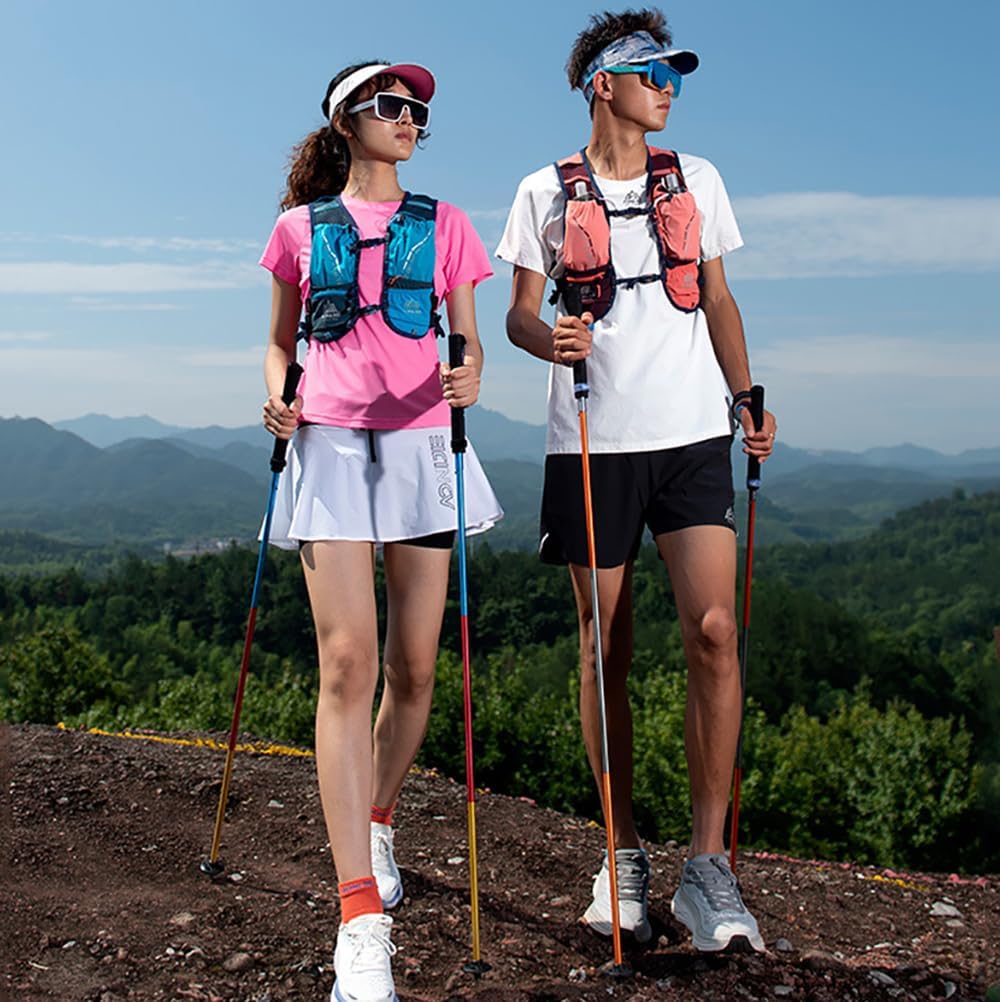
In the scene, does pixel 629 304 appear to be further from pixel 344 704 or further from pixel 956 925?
pixel 956 925

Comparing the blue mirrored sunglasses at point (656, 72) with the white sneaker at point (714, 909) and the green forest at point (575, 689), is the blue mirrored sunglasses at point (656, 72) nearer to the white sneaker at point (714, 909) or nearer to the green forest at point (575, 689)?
the white sneaker at point (714, 909)

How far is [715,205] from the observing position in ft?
15.3

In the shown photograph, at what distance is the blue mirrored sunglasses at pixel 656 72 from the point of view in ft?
Result: 14.8

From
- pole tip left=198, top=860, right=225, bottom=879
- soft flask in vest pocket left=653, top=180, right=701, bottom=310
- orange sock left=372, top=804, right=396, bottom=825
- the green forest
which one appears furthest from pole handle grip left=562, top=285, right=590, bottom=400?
the green forest

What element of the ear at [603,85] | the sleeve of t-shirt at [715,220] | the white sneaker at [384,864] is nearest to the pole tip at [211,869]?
the white sneaker at [384,864]

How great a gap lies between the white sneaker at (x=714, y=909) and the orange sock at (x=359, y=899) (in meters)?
1.14

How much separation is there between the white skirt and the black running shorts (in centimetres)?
32

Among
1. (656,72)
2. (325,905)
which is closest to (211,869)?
(325,905)

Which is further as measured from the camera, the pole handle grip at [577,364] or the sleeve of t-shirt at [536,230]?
the sleeve of t-shirt at [536,230]

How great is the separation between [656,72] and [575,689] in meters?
42.6

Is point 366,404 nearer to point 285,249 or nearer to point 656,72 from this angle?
point 285,249

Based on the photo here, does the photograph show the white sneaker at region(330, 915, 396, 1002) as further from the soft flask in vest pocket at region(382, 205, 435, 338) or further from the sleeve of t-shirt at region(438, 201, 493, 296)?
the sleeve of t-shirt at region(438, 201, 493, 296)

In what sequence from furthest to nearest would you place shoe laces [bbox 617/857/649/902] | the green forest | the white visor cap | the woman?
the green forest
shoe laces [bbox 617/857/649/902]
the white visor cap
the woman

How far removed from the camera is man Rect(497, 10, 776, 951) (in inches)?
175
